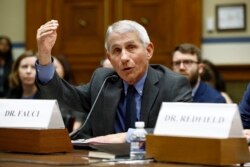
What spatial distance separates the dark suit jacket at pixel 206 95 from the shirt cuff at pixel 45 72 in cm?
237

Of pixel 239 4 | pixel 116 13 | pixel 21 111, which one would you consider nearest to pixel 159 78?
pixel 21 111

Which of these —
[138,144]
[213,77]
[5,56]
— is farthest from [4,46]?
[138,144]

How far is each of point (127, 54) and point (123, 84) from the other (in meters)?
0.20

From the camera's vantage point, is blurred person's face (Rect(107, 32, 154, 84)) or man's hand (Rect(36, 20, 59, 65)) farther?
blurred person's face (Rect(107, 32, 154, 84))

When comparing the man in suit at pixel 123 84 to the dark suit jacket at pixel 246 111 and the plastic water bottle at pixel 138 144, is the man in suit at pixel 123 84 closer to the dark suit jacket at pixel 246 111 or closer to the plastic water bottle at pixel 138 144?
the dark suit jacket at pixel 246 111

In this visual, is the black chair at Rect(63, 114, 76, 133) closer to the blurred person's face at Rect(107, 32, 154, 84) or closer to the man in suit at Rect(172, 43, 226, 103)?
the man in suit at Rect(172, 43, 226, 103)

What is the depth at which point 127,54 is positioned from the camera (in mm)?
2824

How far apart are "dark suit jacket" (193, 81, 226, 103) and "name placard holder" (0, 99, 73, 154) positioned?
2.69 meters

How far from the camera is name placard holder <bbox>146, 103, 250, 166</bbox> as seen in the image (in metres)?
1.84

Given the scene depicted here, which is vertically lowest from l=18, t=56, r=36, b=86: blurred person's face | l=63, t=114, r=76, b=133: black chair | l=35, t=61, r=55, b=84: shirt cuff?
l=63, t=114, r=76, b=133: black chair

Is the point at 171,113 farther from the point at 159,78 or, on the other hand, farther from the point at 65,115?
the point at 65,115

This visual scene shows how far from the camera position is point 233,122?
73.5 inches

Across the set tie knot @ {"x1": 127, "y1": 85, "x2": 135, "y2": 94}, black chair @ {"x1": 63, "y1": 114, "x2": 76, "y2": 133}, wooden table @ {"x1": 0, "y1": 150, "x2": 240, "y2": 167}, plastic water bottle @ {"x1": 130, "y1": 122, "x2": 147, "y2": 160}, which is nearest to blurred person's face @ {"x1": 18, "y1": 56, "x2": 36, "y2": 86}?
black chair @ {"x1": 63, "y1": 114, "x2": 76, "y2": 133}

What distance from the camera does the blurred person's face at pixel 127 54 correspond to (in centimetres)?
280
